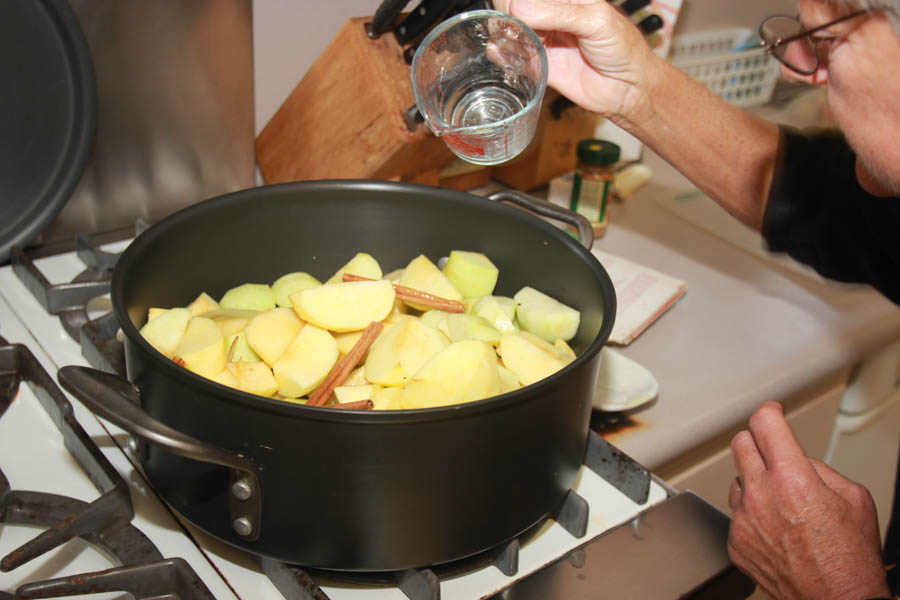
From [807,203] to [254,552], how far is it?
92 centimetres

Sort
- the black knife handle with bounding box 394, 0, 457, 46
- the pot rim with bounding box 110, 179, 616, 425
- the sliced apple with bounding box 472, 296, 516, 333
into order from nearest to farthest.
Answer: the pot rim with bounding box 110, 179, 616, 425 → the sliced apple with bounding box 472, 296, 516, 333 → the black knife handle with bounding box 394, 0, 457, 46

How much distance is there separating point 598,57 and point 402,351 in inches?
20.2

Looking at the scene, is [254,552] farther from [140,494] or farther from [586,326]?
[586,326]

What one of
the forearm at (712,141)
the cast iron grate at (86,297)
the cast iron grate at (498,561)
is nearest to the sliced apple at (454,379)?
the cast iron grate at (498,561)

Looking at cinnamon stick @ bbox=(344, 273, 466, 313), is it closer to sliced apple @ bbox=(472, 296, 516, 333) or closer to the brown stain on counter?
sliced apple @ bbox=(472, 296, 516, 333)

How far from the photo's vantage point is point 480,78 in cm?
88

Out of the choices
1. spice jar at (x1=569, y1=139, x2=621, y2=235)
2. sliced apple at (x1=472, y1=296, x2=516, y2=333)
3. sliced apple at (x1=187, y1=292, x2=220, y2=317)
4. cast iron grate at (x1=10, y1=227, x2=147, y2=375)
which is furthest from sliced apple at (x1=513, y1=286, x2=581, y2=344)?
spice jar at (x1=569, y1=139, x2=621, y2=235)

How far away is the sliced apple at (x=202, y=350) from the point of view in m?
0.75

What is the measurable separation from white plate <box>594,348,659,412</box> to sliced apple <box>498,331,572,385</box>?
18cm

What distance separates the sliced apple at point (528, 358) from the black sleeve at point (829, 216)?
0.57 m

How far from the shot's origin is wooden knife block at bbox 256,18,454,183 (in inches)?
47.6

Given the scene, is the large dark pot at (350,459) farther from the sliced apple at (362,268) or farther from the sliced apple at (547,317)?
the sliced apple at (362,268)

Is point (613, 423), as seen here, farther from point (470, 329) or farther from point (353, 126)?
point (353, 126)

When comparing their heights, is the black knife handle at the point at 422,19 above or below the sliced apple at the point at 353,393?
above
